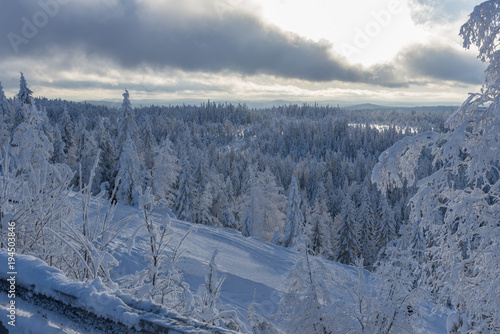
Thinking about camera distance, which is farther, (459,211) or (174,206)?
(174,206)

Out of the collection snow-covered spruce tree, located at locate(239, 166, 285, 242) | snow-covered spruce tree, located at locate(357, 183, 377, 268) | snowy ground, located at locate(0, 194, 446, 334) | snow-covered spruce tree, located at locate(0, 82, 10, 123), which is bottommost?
A: snow-covered spruce tree, located at locate(357, 183, 377, 268)

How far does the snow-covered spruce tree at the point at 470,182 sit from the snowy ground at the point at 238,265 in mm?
2515

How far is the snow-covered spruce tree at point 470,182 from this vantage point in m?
4.55

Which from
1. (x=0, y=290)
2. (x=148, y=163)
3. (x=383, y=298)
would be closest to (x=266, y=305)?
(x=383, y=298)

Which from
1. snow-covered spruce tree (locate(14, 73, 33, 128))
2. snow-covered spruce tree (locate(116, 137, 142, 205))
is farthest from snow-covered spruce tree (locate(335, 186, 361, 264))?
snow-covered spruce tree (locate(14, 73, 33, 128))

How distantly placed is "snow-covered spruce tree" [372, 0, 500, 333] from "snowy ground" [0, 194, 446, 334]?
2.52 metres

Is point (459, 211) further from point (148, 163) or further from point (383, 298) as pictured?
point (148, 163)

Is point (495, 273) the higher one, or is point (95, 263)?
point (95, 263)

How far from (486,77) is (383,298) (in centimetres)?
474

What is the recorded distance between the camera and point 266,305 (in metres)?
11.5

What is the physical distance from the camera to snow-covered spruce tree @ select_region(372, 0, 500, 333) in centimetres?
455

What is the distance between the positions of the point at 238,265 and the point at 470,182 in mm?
11678

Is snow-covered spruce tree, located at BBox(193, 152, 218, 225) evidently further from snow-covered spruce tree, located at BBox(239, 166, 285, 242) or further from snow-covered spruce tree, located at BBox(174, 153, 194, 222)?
snow-covered spruce tree, located at BBox(239, 166, 285, 242)

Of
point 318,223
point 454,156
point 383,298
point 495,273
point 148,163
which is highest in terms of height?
point 454,156
